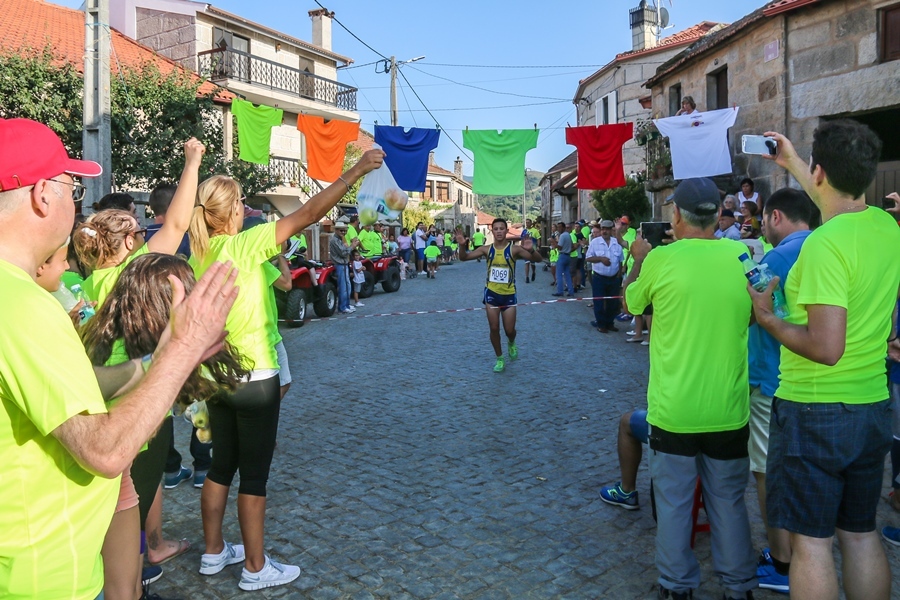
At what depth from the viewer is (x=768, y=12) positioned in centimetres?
1116

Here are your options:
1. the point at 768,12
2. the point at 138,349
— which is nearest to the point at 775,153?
the point at 138,349

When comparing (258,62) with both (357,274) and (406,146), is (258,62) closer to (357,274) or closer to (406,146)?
(357,274)

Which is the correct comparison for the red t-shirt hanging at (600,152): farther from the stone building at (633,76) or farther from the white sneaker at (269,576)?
the stone building at (633,76)

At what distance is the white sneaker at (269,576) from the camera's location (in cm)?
330

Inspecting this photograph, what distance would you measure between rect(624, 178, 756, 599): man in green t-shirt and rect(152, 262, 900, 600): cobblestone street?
1.03 ft

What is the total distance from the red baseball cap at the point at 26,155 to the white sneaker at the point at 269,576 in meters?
2.35

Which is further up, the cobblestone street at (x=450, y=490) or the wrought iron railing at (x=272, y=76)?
the wrought iron railing at (x=272, y=76)

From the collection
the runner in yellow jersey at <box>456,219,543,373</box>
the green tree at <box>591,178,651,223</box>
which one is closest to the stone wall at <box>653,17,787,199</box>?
the runner in yellow jersey at <box>456,219,543,373</box>

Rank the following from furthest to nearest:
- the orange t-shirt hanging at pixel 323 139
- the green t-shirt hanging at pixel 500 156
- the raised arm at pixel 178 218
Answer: the orange t-shirt hanging at pixel 323 139
the green t-shirt hanging at pixel 500 156
the raised arm at pixel 178 218

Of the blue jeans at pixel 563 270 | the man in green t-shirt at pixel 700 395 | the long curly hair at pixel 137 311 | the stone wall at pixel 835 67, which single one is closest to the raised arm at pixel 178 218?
the long curly hair at pixel 137 311

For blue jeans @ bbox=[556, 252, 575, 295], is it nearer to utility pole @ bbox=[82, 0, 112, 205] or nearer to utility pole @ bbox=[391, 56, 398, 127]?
utility pole @ bbox=[82, 0, 112, 205]

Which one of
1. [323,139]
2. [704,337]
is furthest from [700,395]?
[323,139]

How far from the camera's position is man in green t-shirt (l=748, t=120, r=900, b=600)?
247cm

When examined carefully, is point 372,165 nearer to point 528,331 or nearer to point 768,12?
point 528,331
